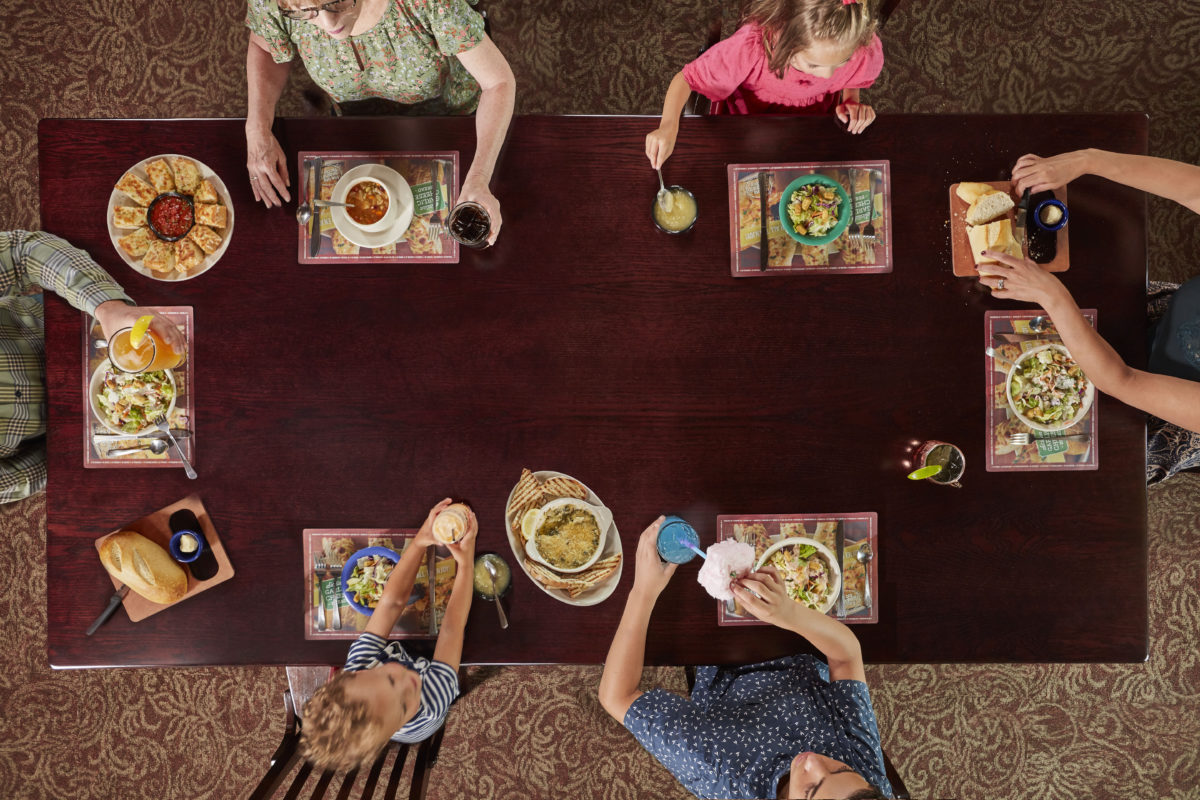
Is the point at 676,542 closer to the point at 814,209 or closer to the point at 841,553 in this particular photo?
the point at 841,553

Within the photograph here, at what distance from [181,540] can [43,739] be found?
5.82ft

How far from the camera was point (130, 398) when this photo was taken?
1730 millimetres

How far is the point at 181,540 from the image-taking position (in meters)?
1.73

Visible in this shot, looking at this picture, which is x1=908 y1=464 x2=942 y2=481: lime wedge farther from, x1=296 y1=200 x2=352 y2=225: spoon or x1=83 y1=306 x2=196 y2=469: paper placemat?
x1=83 y1=306 x2=196 y2=469: paper placemat

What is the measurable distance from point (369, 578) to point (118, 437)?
28.4 inches

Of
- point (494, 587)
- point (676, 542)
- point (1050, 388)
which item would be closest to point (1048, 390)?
point (1050, 388)

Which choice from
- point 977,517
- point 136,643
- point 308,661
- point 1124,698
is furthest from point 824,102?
point 1124,698

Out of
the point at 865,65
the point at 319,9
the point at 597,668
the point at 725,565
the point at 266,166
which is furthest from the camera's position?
the point at 597,668

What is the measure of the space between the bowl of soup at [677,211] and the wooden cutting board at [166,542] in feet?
4.51

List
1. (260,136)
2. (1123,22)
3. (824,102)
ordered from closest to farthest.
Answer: (260,136) → (824,102) → (1123,22)

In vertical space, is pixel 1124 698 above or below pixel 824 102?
below

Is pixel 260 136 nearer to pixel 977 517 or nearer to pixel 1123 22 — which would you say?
pixel 977 517

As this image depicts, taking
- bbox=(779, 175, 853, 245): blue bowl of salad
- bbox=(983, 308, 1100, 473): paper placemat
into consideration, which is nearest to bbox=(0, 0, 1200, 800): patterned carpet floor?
bbox=(779, 175, 853, 245): blue bowl of salad

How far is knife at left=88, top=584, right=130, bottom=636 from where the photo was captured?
5.73 feet
